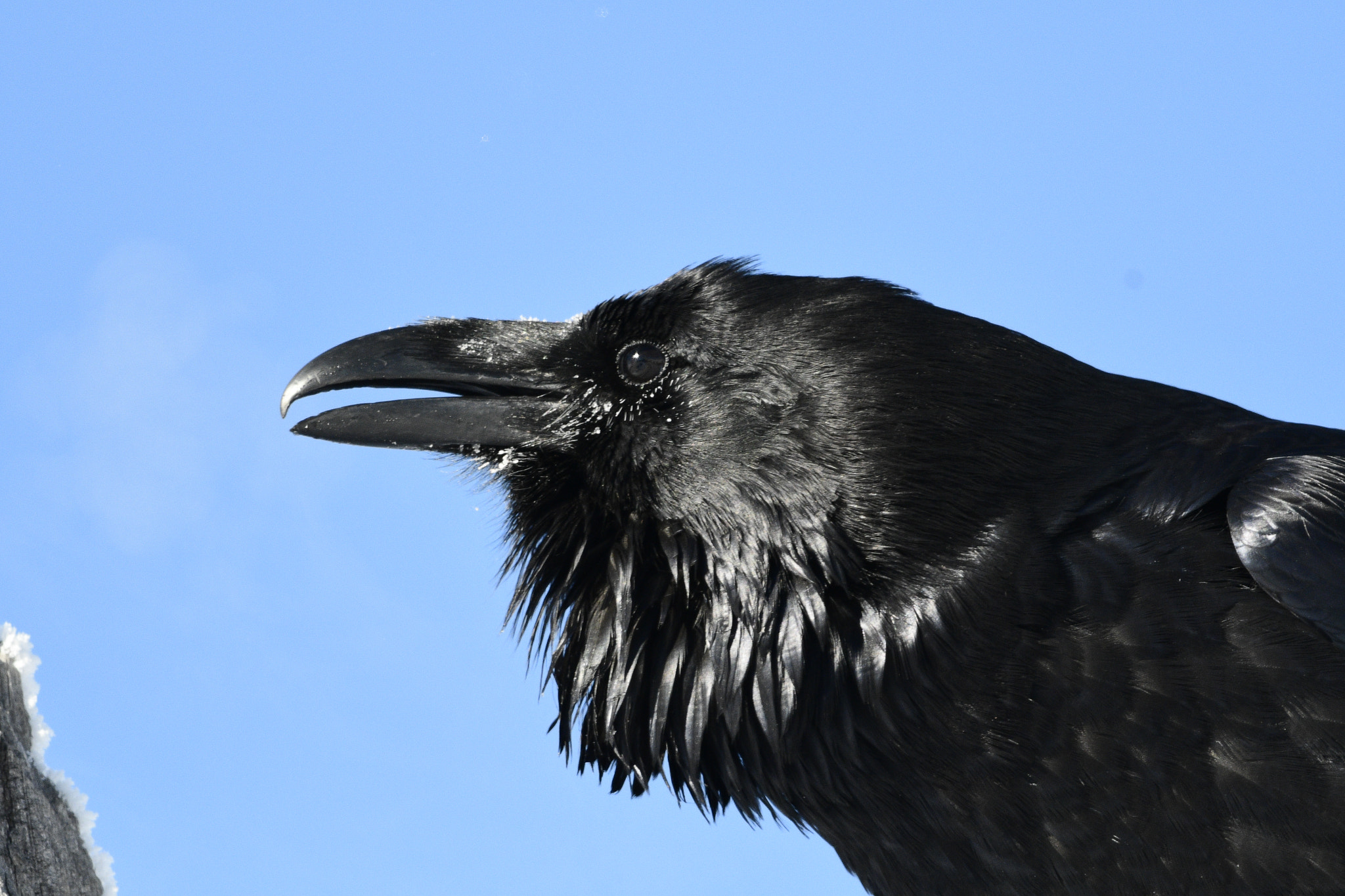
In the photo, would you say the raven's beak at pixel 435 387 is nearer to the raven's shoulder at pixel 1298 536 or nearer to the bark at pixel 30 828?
the bark at pixel 30 828

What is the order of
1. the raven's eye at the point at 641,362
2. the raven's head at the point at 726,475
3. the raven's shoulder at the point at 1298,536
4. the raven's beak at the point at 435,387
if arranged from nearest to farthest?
the raven's shoulder at the point at 1298,536 → the raven's head at the point at 726,475 → the raven's eye at the point at 641,362 → the raven's beak at the point at 435,387

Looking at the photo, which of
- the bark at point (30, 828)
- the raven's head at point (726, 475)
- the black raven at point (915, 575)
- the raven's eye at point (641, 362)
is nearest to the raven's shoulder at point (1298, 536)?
the black raven at point (915, 575)

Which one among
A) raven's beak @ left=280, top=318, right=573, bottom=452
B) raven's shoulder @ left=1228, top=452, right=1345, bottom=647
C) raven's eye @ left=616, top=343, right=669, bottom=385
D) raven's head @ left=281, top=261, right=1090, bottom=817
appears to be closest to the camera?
raven's shoulder @ left=1228, top=452, right=1345, bottom=647

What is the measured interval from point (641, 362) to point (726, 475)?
465 mm

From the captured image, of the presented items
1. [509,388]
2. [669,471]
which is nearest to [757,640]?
[669,471]

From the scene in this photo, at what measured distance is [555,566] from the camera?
12.4 feet

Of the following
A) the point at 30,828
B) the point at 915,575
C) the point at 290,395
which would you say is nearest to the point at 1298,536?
the point at 915,575

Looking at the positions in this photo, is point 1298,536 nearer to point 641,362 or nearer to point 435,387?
point 641,362

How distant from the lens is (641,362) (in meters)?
3.68

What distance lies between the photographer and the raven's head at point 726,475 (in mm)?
3299

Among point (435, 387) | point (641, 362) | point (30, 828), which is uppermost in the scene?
point (435, 387)

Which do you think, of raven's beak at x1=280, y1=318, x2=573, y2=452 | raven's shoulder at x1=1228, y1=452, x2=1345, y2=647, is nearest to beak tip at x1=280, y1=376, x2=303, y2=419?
raven's beak at x1=280, y1=318, x2=573, y2=452

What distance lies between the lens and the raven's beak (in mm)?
3789

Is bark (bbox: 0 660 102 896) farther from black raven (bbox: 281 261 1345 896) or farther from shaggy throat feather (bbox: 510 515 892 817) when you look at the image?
shaggy throat feather (bbox: 510 515 892 817)
